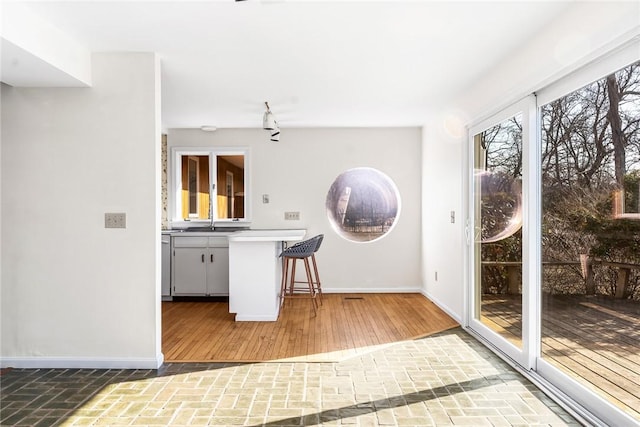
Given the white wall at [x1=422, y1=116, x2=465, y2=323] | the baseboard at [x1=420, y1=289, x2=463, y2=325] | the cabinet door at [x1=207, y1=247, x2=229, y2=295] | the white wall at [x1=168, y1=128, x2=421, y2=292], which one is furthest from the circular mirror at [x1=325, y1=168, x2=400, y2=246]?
the cabinet door at [x1=207, y1=247, x2=229, y2=295]

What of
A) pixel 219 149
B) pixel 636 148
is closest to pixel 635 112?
pixel 636 148

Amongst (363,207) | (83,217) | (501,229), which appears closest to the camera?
(83,217)

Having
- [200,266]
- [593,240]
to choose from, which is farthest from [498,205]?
[200,266]

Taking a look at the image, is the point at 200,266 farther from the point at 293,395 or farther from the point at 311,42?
the point at 311,42

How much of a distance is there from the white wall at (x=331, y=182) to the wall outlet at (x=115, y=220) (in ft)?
9.52

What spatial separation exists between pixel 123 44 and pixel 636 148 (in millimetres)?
3285

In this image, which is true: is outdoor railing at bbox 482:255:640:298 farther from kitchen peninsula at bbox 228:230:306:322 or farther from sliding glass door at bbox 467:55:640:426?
kitchen peninsula at bbox 228:230:306:322

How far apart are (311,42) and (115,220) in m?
1.99

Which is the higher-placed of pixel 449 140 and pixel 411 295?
pixel 449 140

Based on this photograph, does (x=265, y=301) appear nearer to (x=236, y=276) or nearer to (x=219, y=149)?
(x=236, y=276)

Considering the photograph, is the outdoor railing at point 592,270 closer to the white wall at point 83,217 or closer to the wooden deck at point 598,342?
the wooden deck at point 598,342

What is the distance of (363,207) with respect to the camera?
8008 millimetres

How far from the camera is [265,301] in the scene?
4.54 m

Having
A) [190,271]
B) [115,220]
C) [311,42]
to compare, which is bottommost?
[190,271]
